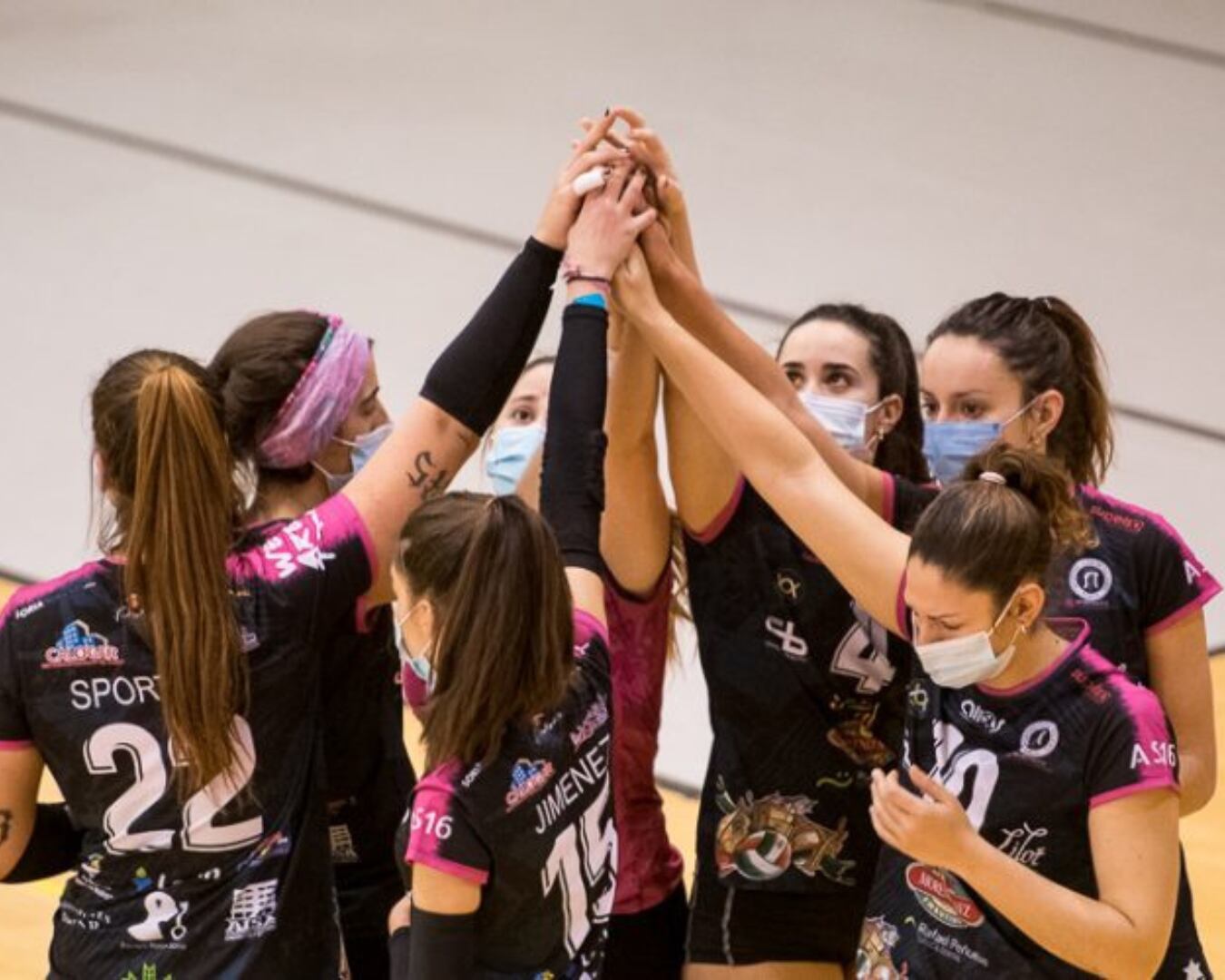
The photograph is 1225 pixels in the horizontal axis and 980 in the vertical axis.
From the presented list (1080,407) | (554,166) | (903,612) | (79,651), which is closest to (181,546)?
(79,651)

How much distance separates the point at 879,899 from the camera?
10.5 ft

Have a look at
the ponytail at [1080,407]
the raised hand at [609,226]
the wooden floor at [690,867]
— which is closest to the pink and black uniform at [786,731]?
the ponytail at [1080,407]

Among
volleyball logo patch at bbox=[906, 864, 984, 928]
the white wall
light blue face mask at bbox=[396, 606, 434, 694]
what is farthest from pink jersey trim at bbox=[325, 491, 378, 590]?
the white wall

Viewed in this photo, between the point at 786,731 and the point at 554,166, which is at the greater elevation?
the point at 554,166

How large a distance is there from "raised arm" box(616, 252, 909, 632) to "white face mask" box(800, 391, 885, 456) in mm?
394

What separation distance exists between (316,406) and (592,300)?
1.39 feet

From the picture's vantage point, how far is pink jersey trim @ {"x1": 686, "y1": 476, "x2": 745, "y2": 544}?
3.51 meters

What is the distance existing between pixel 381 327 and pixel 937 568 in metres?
4.69

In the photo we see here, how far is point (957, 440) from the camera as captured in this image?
3.72 m

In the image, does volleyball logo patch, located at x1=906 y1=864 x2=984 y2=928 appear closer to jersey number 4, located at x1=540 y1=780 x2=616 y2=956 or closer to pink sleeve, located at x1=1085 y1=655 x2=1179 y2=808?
pink sleeve, located at x1=1085 y1=655 x2=1179 y2=808

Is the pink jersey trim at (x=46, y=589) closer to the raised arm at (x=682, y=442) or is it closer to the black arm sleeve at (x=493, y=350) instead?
the black arm sleeve at (x=493, y=350)

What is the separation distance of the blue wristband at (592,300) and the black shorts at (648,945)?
3.11 feet

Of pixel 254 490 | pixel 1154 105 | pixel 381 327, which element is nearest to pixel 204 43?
pixel 381 327

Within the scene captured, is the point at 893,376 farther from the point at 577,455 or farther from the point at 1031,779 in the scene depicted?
the point at 1031,779
